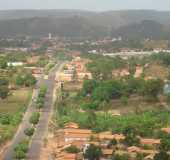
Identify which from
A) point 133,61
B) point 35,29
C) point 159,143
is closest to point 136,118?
point 159,143

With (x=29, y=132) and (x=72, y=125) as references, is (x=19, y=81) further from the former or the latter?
(x=29, y=132)

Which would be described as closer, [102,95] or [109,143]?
[109,143]

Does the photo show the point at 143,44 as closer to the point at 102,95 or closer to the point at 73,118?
the point at 102,95

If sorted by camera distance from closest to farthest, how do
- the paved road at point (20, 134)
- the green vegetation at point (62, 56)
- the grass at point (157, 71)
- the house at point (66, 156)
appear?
the house at point (66, 156) < the paved road at point (20, 134) < the grass at point (157, 71) < the green vegetation at point (62, 56)

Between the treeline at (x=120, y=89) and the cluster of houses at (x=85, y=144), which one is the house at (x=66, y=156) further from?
the treeline at (x=120, y=89)

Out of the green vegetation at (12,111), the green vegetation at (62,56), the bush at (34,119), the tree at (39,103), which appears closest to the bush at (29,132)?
the green vegetation at (12,111)

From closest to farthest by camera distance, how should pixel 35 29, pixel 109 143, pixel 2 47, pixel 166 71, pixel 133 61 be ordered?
pixel 109 143 → pixel 166 71 → pixel 133 61 → pixel 2 47 → pixel 35 29

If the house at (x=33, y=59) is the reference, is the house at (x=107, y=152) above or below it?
above
